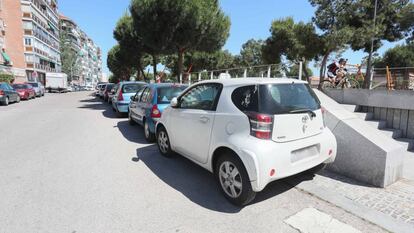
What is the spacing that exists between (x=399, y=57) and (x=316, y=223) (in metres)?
40.5

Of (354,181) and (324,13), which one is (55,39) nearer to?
(324,13)

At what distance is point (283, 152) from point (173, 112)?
2.44 metres

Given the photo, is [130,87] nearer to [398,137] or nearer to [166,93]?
[166,93]

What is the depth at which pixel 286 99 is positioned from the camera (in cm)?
330

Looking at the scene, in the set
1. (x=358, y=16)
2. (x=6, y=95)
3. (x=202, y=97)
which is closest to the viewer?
(x=202, y=97)

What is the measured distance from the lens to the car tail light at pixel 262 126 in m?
3.00

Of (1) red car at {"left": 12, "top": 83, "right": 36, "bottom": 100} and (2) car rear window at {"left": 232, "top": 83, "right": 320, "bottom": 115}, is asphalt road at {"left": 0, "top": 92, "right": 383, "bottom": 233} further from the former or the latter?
(1) red car at {"left": 12, "top": 83, "right": 36, "bottom": 100}

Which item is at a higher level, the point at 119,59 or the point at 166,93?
the point at 119,59

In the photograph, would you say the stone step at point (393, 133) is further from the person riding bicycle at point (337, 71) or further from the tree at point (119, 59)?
the tree at point (119, 59)

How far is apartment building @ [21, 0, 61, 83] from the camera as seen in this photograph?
43844mm

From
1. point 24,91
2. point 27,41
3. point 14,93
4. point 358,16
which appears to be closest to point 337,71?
point 358,16

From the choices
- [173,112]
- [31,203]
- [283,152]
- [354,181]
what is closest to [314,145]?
[283,152]

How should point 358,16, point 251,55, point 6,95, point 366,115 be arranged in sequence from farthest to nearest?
point 251,55
point 358,16
point 6,95
point 366,115

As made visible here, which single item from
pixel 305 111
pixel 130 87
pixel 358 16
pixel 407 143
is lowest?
pixel 407 143
